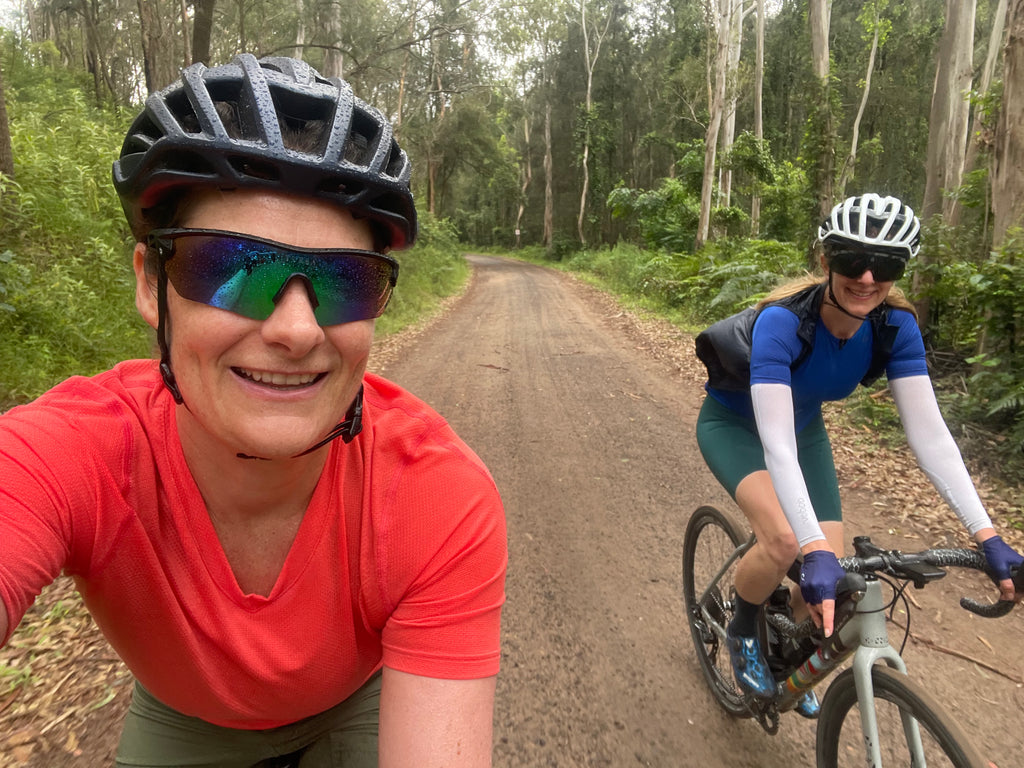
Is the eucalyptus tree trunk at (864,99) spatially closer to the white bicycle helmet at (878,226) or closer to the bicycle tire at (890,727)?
the white bicycle helmet at (878,226)

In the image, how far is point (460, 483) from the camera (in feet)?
4.26

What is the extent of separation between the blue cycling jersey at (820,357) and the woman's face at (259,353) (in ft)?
5.89

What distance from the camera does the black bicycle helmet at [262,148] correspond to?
1.13m

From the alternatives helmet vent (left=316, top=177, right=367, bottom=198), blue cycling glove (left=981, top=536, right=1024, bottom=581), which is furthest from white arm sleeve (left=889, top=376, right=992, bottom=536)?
helmet vent (left=316, top=177, right=367, bottom=198)

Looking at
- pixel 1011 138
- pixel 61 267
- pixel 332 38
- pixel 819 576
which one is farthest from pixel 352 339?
pixel 332 38

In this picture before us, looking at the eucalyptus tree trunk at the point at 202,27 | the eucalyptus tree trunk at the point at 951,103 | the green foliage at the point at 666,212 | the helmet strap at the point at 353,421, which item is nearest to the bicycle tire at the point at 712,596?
the helmet strap at the point at 353,421

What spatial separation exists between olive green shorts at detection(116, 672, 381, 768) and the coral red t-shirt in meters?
0.10

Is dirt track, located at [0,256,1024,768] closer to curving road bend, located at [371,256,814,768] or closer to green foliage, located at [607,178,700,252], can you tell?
curving road bend, located at [371,256,814,768]

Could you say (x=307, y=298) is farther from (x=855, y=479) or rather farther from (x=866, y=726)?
(x=855, y=479)

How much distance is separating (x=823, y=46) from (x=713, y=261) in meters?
5.07

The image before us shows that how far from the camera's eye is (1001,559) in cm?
185

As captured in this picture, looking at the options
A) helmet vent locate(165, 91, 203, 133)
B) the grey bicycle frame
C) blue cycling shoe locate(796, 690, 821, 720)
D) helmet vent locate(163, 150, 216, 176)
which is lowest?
blue cycling shoe locate(796, 690, 821, 720)

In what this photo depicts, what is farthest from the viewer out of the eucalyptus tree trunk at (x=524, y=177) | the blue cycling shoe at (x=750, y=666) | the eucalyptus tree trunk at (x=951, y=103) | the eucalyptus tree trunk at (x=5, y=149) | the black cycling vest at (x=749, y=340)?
the eucalyptus tree trunk at (x=524, y=177)

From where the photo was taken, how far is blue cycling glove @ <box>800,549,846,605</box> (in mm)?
1753
